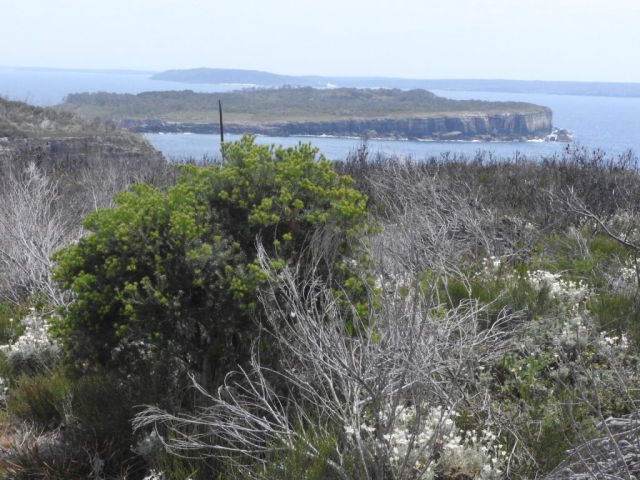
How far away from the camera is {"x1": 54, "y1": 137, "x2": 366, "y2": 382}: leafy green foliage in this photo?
409 cm

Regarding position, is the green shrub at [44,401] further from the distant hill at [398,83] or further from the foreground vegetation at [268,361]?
the distant hill at [398,83]

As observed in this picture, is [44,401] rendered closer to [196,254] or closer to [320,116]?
[196,254]

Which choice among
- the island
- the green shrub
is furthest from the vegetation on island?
the green shrub

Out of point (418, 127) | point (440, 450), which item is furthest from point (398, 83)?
point (440, 450)

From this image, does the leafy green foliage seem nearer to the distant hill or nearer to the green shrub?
the green shrub

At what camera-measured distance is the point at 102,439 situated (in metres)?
4.23

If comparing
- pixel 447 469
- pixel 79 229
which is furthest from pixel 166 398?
pixel 79 229

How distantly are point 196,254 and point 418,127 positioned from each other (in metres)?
41.5

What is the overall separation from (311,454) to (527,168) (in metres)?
12.3

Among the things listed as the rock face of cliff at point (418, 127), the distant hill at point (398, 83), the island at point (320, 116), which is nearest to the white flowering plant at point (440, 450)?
the island at point (320, 116)

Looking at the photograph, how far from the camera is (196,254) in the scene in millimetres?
3998

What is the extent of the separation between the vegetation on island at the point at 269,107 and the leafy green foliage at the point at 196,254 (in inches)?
1490

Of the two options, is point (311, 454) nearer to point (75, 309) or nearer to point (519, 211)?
point (75, 309)

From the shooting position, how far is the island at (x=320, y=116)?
42625 millimetres
